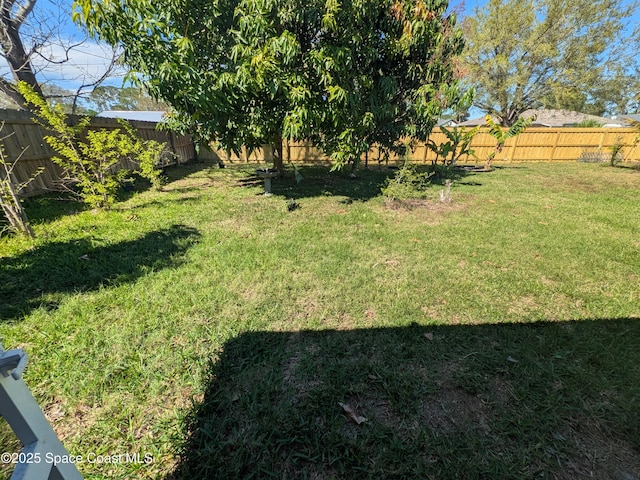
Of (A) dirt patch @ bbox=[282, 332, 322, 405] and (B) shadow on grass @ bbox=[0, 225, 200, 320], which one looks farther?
(B) shadow on grass @ bbox=[0, 225, 200, 320]

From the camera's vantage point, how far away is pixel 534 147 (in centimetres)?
1450

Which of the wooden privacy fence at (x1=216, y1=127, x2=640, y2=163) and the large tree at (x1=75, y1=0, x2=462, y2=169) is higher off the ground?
the large tree at (x1=75, y1=0, x2=462, y2=169)

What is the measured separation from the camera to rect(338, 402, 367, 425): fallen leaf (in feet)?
5.96

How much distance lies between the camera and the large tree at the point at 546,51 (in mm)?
17984

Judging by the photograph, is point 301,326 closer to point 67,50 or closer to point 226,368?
point 226,368

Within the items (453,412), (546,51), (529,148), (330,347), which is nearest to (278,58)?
(330,347)

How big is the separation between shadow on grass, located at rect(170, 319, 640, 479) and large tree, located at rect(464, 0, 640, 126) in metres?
21.1

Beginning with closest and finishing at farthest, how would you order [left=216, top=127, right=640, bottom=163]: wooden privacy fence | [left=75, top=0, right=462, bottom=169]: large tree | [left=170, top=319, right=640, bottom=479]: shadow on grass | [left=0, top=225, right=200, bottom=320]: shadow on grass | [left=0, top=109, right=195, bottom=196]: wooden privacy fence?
[left=170, top=319, right=640, bottom=479]: shadow on grass → [left=0, top=225, right=200, bottom=320]: shadow on grass → [left=75, top=0, right=462, bottom=169]: large tree → [left=0, top=109, right=195, bottom=196]: wooden privacy fence → [left=216, top=127, right=640, bottom=163]: wooden privacy fence

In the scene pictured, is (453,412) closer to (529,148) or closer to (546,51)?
(529,148)

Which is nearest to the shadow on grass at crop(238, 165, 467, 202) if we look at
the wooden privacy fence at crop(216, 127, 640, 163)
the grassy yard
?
the grassy yard

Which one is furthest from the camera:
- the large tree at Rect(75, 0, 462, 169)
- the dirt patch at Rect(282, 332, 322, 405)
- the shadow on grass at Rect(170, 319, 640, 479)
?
the large tree at Rect(75, 0, 462, 169)

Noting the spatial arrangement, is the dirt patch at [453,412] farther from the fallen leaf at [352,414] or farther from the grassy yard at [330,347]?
the fallen leaf at [352,414]

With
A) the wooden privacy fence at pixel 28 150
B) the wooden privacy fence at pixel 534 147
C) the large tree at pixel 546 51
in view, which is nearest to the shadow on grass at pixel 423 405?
the wooden privacy fence at pixel 28 150

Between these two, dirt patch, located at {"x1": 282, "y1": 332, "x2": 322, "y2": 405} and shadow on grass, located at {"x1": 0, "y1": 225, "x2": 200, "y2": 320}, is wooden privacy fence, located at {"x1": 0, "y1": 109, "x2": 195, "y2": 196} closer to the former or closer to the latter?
shadow on grass, located at {"x1": 0, "y1": 225, "x2": 200, "y2": 320}
